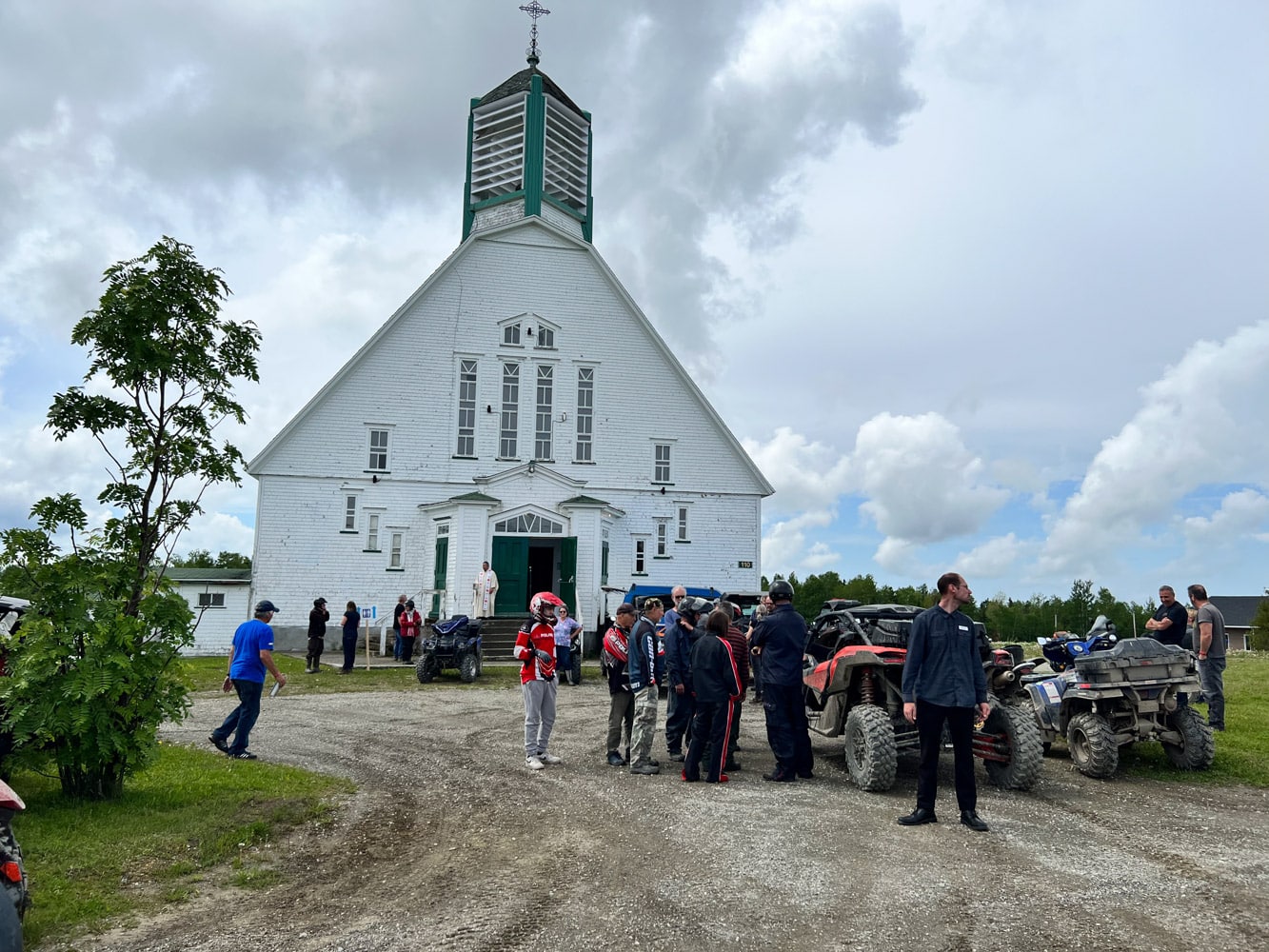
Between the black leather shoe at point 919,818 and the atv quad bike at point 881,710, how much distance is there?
1.04 meters

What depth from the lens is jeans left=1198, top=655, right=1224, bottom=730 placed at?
1081cm

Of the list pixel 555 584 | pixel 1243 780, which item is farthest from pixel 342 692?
pixel 1243 780

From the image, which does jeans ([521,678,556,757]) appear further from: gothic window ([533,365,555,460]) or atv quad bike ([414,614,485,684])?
gothic window ([533,365,555,460])

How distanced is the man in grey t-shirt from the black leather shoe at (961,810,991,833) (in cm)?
555

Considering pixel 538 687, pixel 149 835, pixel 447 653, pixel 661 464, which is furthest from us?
pixel 661 464

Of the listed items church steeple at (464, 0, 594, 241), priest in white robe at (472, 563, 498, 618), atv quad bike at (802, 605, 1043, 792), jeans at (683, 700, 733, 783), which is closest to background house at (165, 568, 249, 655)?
priest in white robe at (472, 563, 498, 618)

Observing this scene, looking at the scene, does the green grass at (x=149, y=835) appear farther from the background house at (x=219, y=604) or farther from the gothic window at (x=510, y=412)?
the gothic window at (x=510, y=412)

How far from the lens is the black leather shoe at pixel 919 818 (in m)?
6.83

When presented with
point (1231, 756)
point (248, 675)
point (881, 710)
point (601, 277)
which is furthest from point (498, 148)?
point (1231, 756)

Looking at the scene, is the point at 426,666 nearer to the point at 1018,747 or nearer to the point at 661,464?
the point at 661,464

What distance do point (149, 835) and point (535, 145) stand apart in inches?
1087

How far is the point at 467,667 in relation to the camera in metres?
18.2

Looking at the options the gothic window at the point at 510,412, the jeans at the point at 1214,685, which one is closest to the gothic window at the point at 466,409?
the gothic window at the point at 510,412

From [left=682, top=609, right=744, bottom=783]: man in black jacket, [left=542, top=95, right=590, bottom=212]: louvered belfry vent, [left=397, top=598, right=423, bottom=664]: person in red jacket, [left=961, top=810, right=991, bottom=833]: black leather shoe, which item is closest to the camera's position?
[left=961, top=810, right=991, bottom=833]: black leather shoe
